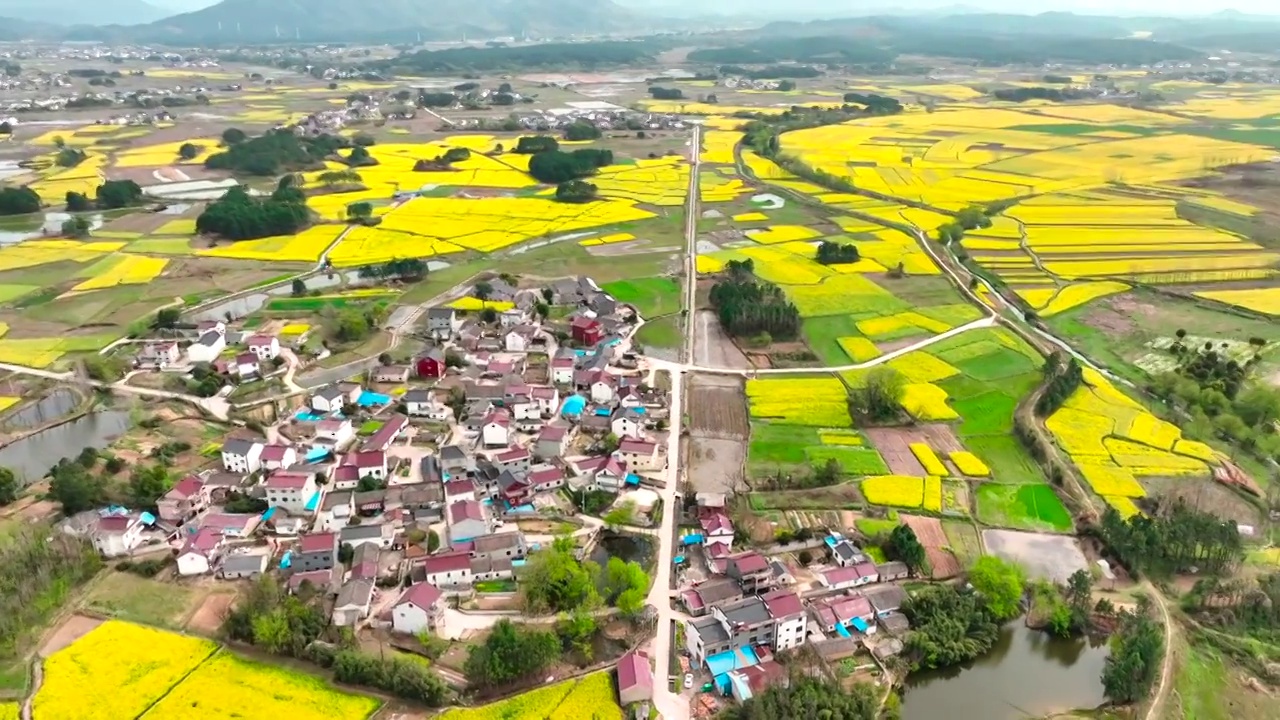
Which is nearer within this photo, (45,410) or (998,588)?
(998,588)

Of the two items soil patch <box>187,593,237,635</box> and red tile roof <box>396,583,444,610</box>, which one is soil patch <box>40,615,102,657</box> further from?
red tile roof <box>396,583,444,610</box>

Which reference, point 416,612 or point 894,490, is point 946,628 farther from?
point 416,612

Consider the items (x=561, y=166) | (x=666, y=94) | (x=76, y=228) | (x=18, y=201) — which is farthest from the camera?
(x=666, y=94)

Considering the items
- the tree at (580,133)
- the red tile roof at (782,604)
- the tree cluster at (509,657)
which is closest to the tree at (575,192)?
the tree at (580,133)

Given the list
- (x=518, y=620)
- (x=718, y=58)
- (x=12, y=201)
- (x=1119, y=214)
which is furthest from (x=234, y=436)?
(x=718, y=58)

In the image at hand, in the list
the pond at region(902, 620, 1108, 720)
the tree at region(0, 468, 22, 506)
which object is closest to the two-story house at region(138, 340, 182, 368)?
the tree at region(0, 468, 22, 506)

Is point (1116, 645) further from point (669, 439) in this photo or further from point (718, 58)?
point (718, 58)

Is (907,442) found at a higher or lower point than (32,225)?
lower

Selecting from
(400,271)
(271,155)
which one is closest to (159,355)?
(400,271)

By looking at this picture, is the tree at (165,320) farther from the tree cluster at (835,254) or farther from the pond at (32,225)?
the tree cluster at (835,254)
